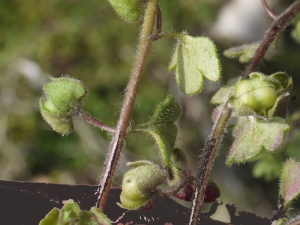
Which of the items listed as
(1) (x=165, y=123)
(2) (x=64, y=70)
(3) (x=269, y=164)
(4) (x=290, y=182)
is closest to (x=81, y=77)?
(2) (x=64, y=70)

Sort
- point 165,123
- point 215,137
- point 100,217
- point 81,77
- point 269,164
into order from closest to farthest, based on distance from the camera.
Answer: point 100,217
point 215,137
point 165,123
point 269,164
point 81,77

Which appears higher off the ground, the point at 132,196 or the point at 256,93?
the point at 256,93

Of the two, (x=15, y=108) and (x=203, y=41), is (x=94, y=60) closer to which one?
(x=15, y=108)

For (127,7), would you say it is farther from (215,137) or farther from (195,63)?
(215,137)

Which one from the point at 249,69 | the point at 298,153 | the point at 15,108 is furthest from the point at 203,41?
the point at 15,108

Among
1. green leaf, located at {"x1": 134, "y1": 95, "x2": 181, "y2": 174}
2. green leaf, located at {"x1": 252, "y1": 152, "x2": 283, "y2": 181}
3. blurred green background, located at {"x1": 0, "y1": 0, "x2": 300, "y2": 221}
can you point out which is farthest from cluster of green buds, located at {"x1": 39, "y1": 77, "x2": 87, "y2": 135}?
blurred green background, located at {"x1": 0, "y1": 0, "x2": 300, "y2": 221}

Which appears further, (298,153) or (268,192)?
(268,192)

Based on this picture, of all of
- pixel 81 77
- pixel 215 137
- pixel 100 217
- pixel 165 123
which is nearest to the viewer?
pixel 100 217
